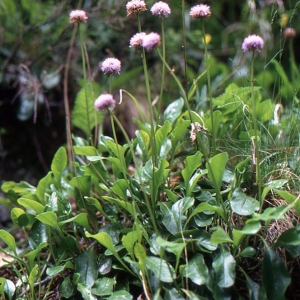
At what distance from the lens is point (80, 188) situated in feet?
4.39

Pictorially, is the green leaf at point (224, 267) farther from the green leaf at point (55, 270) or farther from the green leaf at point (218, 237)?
the green leaf at point (55, 270)

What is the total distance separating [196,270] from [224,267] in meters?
0.07

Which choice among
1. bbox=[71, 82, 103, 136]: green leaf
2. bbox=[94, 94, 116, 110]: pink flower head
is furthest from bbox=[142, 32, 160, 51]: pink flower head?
bbox=[71, 82, 103, 136]: green leaf

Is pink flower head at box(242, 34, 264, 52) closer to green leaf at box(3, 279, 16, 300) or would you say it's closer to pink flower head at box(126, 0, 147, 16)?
pink flower head at box(126, 0, 147, 16)

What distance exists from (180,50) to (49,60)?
2.84 feet

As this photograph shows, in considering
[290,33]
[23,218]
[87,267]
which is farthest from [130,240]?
[290,33]

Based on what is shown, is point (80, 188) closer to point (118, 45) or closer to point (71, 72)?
point (71, 72)

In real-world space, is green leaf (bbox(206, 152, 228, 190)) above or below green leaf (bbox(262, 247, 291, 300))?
above

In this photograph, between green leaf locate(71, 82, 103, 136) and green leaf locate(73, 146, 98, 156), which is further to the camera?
green leaf locate(71, 82, 103, 136)

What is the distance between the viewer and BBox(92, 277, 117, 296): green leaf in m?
1.12

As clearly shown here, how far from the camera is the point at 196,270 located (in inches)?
40.6

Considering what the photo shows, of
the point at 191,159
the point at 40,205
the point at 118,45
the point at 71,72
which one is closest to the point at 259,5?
the point at 118,45

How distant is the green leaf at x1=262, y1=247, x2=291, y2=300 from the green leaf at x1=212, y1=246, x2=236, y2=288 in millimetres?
80

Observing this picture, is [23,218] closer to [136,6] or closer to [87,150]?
[87,150]
